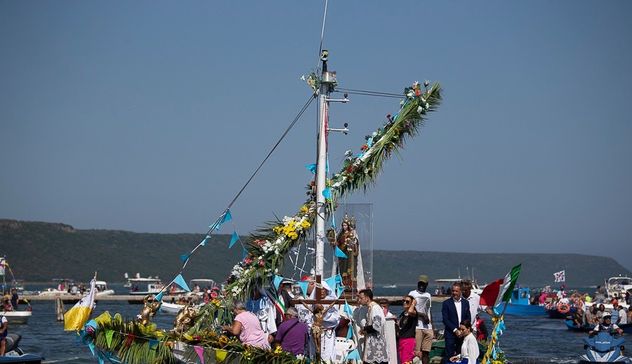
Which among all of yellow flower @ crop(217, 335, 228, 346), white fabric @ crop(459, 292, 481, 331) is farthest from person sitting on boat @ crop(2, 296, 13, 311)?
white fabric @ crop(459, 292, 481, 331)

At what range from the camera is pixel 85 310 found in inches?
812

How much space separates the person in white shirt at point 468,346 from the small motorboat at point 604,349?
52.2 feet

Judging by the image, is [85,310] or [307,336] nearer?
[307,336]

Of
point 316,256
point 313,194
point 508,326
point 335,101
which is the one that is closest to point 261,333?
point 316,256

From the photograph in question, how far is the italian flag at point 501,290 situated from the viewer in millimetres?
14977

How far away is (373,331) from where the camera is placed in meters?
15.8

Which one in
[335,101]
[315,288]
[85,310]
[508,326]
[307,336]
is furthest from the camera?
[508,326]

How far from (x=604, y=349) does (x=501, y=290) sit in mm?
16791

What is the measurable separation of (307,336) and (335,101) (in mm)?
4821

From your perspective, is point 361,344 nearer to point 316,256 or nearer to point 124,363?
point 316,256

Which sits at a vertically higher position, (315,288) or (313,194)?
(313,194)

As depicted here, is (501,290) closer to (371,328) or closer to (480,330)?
(371,328)

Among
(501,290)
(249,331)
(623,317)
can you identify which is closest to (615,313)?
(623,317)

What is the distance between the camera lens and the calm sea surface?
38.3m
